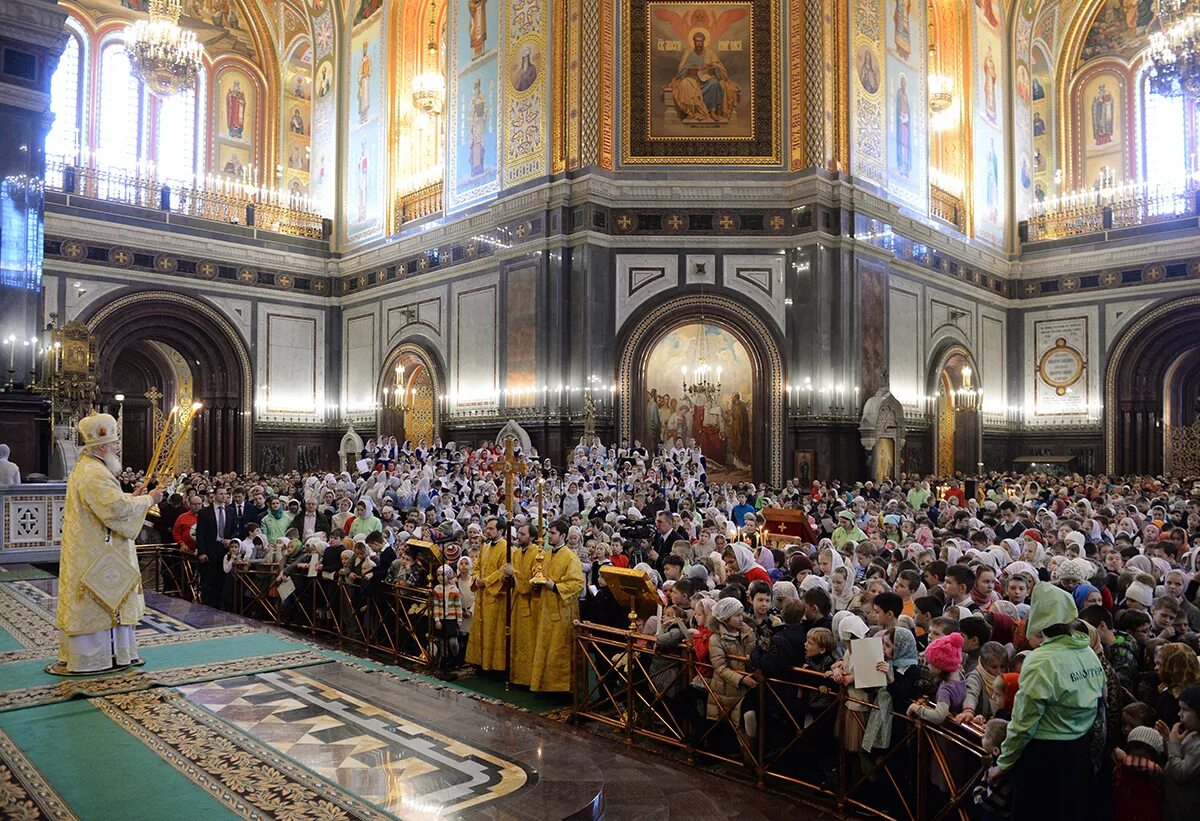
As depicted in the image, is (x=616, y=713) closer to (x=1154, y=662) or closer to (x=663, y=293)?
(x=1154, y=662)

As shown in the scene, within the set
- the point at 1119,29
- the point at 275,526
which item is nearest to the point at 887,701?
the point at 275,526

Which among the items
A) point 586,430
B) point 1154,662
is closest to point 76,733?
point 1154,662

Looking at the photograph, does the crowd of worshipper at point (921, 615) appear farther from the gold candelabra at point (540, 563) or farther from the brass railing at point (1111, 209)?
the brass railing at point (1111, 209)

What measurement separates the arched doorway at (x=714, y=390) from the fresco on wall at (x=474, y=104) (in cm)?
599

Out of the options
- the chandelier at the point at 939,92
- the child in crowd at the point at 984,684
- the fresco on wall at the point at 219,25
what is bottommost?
the child in crowd at the point at 984,684

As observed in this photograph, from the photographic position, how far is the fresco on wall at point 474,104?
2403 centimetres

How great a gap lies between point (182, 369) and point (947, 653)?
27.7 m

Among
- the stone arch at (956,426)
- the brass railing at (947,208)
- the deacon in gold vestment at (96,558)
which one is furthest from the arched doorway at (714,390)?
the deacon in gold vestment at (96,558)

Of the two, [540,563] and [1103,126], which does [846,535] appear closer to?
[540,563]

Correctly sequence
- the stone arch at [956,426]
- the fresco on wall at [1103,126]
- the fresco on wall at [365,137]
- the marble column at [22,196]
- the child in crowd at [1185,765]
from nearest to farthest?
the child in crowd at [1185,765], the marble column at [22,196], the stone arch at [956,426], the fresco on wall at [365,137], the fresco on wall at [1103,126]

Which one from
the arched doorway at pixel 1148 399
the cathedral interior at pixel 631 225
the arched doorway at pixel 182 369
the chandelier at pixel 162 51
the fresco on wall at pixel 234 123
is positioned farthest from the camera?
the fresco on wall at pixel 234 123

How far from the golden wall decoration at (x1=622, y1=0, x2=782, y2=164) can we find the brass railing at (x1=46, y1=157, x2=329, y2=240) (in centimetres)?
1269

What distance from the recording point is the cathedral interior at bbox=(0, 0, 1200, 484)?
21.7 metres

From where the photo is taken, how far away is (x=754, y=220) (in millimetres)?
21953
